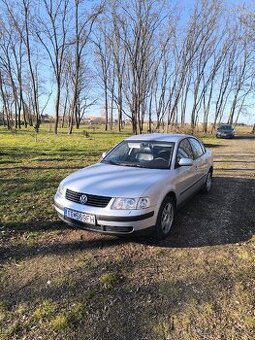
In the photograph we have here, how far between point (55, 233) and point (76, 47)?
93.1 ft

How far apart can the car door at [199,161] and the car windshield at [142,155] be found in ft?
3.26

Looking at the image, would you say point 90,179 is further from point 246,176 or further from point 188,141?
point 246,176

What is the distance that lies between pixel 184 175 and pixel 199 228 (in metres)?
0.94

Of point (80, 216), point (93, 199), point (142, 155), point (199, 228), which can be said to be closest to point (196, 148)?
point (142, 155)

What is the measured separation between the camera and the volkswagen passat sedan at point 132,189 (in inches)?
170

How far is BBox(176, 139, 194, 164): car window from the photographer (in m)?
5.87

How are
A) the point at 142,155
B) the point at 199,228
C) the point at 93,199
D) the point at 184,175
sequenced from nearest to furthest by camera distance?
1. the point at 93,199
2. the point at 199,228
3. the point at 184,175
4. the point at 142,155

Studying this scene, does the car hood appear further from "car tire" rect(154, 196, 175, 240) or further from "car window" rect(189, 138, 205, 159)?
"car window" rect(189, 138, 205, 159)

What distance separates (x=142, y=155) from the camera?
584cm

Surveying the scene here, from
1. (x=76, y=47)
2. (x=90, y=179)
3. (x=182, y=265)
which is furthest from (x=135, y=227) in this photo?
(x=76, y=47)

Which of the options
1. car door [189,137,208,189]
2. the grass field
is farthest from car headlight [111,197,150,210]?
car door [189,137,208,189]

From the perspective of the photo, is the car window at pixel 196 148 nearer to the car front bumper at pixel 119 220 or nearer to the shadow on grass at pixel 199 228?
the shadow on grass at pixel 199 228

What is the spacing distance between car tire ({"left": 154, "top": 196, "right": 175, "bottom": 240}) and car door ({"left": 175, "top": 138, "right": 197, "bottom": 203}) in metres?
0.37

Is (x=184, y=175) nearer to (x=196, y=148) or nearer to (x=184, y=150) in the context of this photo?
(x=184, y=150)
